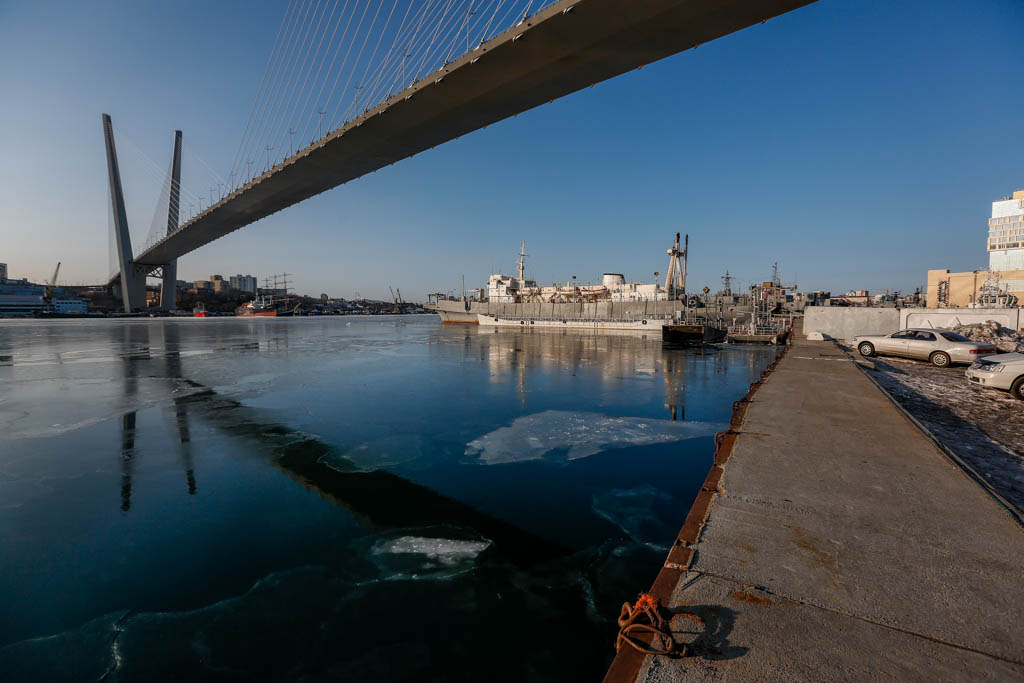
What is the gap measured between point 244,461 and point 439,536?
4688 mm

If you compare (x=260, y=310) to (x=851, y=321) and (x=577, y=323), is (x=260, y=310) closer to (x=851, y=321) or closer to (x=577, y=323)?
(x=577, y=323)

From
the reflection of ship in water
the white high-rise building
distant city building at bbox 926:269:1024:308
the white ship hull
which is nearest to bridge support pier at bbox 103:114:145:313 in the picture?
the white ship hull

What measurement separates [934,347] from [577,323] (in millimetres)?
46559

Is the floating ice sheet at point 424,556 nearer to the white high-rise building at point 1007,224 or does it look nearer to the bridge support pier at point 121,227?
the bridge support pier at point 121,227

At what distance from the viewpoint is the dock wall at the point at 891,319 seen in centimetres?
1972

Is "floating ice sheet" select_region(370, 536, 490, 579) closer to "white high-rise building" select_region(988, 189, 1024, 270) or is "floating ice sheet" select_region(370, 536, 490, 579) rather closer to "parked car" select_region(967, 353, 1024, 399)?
"parked car" select_region(967, 353, 1024, 399)

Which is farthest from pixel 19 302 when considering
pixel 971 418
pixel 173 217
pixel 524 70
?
pixel 971 418

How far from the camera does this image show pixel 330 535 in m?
5.04

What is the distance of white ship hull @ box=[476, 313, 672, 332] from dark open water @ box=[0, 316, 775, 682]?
4333cm

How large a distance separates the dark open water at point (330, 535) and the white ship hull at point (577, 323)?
142 ft

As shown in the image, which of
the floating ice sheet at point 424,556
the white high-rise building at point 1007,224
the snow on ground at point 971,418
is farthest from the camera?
the white high-rise building at point 1007,224

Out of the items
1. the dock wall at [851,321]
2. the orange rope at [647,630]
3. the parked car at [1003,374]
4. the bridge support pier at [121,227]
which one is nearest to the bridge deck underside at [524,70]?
the parked car at [1003,374]

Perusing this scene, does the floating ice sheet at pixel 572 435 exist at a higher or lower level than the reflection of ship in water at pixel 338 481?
higher

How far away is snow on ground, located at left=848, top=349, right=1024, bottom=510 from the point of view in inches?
217
